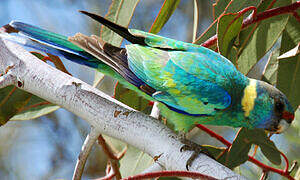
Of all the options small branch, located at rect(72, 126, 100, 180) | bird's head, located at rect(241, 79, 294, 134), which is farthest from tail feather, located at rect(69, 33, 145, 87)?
bird's head, located at rect(241, 79, 294, 134)

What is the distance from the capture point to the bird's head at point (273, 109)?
149cm

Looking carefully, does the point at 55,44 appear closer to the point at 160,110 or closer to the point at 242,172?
the point at 160,110

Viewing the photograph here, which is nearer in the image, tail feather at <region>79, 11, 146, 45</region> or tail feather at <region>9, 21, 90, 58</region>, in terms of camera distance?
tail feather at <region>9, 21, 90, 58</region>

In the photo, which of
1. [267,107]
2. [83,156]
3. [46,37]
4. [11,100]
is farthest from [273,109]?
[11,100]

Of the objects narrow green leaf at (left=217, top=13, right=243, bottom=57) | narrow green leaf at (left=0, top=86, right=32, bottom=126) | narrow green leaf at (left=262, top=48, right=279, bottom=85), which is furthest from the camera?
narrow green leaf at (left=262, top=48, right=279, bottom=85)

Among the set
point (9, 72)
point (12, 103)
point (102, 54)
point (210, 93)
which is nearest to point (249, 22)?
point (210, 93)

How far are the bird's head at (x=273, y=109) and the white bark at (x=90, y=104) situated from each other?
48 centimetres

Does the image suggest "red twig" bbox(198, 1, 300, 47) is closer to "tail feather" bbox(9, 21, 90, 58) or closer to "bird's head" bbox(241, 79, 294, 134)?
"bird's head" bbox(241, 79, 294, 134)

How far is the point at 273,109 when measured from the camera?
1502 mm

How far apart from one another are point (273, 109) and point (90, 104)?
737mm

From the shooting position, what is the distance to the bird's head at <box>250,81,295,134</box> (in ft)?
4.88

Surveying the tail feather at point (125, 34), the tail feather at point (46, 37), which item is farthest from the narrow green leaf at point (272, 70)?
the tail feather at point (46, 37)

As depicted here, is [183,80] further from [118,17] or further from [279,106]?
[118,17]

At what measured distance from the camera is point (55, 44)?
143 centimetres
